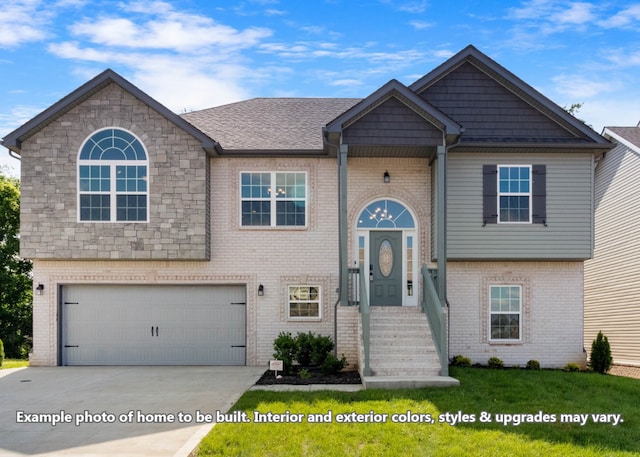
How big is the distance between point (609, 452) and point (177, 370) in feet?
30.9

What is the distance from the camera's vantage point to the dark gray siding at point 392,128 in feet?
42.0

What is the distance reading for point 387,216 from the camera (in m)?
14.5

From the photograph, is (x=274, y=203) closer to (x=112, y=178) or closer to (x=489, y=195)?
(x=112, y=178)

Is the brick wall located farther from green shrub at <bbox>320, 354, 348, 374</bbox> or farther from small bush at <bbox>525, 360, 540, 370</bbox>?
green shrub at <bbox>320, 354, 348, 374</bbox>

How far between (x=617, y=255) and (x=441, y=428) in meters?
12.7

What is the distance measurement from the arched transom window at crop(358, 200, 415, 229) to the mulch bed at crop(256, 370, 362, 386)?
3.83 m

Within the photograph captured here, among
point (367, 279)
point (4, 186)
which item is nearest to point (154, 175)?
point (367, 279)

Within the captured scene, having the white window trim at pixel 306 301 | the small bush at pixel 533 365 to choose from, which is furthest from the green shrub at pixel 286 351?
the small bush at pixel 533 365

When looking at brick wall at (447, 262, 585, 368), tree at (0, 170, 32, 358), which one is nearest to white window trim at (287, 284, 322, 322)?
brick wall at (447, 262, 585, 368)

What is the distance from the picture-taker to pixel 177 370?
13461 millimetres

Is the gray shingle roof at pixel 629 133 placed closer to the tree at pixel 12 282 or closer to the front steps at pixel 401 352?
the front steps at pixel 401 352

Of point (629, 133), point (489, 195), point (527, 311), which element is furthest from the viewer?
point (629, 133)

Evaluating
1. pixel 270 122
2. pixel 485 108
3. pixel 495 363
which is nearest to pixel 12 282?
pixel 270 122

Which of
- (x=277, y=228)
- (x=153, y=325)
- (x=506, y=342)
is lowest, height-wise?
(x=506, y=342)
